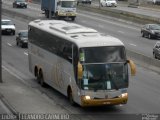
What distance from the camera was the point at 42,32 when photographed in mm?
26750

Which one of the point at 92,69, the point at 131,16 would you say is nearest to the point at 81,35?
the point at 92,69

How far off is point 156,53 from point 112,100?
1804 cm

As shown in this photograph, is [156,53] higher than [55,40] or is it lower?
lower

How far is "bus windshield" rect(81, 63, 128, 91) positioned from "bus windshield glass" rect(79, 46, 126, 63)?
0.20 metres

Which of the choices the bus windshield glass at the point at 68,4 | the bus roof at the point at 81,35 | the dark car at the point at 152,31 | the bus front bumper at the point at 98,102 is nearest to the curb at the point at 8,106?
the bus front bumper at the point at 98,102

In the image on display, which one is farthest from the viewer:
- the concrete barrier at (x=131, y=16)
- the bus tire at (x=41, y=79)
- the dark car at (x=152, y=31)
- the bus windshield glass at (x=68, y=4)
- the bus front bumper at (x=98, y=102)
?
the bus windshield glass at (x=68, y=4)

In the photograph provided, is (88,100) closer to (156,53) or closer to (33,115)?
(33,115)

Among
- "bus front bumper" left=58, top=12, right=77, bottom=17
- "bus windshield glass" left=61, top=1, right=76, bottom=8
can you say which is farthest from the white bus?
"bus windshield glass" left=61, top=1, right=76, bottom=8

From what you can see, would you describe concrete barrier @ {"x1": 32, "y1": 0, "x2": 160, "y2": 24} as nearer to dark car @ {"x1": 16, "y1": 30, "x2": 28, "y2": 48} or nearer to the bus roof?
dark car @ {"x1": 16, "y1": 30, "x2": 28, "y2": 48}

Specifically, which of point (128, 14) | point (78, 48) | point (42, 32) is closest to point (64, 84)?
point (78, 48)

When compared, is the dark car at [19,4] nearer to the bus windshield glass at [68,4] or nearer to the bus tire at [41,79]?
the bus windshield glass at [68,4]

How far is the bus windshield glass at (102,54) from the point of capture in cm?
2105

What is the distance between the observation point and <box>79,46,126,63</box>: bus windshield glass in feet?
69.1

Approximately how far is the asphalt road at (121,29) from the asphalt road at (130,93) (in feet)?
32.7
